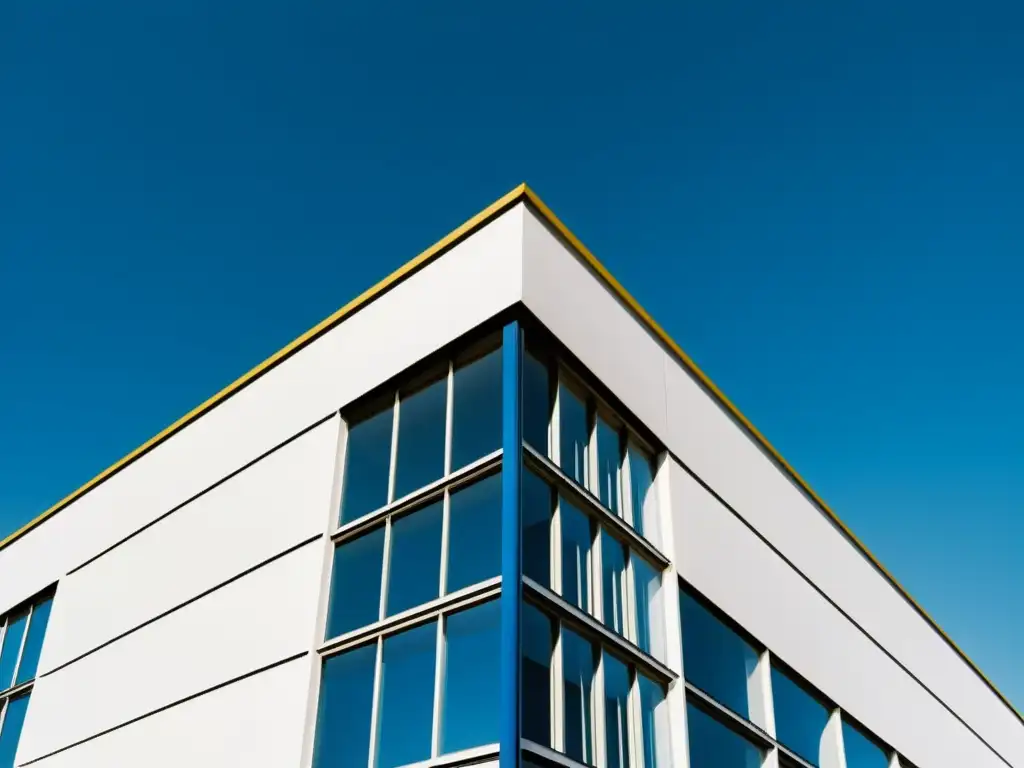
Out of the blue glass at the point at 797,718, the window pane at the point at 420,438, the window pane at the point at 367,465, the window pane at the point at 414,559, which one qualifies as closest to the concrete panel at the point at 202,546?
the window pane at the point at 367,465

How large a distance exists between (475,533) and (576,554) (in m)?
1.41

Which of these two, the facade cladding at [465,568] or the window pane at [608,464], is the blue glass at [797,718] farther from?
the window pane at [608,464]

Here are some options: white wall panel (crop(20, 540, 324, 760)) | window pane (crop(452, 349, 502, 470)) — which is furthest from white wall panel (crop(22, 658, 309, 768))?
window pane (crop(452, 349, 502, 470))

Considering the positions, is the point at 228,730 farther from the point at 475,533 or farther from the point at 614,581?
the point at 614,581

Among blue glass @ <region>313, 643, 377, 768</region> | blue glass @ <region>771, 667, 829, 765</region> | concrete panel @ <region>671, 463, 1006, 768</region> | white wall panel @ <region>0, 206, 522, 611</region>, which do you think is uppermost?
white wall panel @ <region>0, 206, 522, 611</region>

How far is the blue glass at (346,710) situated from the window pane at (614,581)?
2.92 m

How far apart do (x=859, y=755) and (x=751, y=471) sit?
5.31 m

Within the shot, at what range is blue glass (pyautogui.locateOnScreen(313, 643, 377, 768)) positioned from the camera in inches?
440

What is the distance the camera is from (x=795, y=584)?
1714 centimetres

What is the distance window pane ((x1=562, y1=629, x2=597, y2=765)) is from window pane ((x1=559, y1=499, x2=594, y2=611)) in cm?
51

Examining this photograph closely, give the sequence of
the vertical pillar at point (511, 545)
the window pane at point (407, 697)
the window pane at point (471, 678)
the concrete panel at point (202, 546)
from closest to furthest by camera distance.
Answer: the vertical pillar at point (511, 545), the window pane at point (471, 678), the window pane at point (407, 697), the concrete panel at point (202, 546)

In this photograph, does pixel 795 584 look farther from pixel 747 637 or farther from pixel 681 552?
pixel 681 552

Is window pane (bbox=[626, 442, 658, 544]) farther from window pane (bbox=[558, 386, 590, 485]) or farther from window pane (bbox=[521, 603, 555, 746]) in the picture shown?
window pane (bbox=[521, 603, 555, 746])

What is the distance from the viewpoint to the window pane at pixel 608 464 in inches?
519
